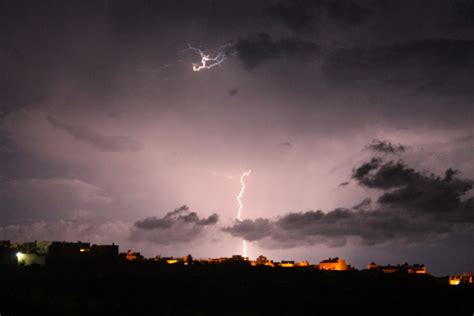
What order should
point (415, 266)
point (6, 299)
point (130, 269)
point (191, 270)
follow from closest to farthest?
point (6, 299) → point (130, 269) → point (191, 270) → point (415, 266)

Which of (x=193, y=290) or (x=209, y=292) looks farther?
(x=193, y=290)

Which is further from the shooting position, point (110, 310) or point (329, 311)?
point (329, 311)

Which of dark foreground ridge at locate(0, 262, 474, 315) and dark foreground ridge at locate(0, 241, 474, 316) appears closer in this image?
dark foreground ridge at locate(0, 262, 474, 315)

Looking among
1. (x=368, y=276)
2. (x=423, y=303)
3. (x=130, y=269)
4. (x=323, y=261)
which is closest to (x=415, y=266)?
(x=323, y=261)

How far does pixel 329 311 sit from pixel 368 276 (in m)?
22.5

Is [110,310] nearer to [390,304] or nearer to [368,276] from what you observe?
[390,304]

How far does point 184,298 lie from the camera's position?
35.3 meters

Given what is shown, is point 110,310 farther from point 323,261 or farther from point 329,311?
point 323,261

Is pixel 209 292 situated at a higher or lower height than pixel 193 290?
lower

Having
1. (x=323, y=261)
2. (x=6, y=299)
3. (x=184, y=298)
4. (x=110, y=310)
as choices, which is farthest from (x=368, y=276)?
(x=6, y=299)

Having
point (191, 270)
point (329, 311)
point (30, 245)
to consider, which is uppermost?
point (30, 245)

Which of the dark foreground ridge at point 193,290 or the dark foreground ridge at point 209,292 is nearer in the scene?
the dark foreground ridge at point 209,292

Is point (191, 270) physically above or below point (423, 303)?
above

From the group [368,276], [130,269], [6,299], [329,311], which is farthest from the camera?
[368,276]
